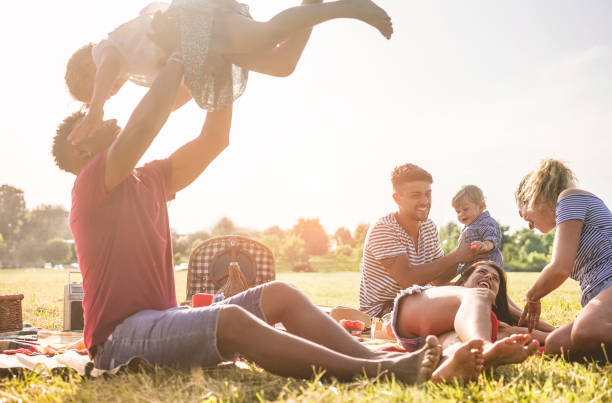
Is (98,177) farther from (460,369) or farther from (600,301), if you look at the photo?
(600,301)

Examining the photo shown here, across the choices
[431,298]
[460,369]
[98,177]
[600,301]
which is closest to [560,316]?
[600,301]

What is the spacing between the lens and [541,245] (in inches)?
1431

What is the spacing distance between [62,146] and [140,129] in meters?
0.72

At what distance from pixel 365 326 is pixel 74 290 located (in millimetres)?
2928

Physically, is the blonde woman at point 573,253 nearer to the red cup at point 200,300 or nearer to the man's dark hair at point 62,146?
the red cup at point 200,300

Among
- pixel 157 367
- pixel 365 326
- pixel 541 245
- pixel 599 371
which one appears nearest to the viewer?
pixel 157 367

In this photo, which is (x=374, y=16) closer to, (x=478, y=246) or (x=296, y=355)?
(x=296, y=355)

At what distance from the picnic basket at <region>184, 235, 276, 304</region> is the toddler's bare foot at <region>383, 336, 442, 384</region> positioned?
12.9 ft

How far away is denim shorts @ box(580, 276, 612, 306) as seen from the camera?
314 cm

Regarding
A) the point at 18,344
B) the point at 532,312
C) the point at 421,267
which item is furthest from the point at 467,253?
the point at 18,344

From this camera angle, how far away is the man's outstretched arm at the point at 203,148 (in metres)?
2.98

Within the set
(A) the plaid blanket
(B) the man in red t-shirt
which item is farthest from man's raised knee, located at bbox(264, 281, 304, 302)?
(A) the plaid blanket

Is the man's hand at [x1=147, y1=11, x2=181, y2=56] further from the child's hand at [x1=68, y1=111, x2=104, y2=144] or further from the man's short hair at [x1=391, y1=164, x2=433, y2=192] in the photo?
Answer: the man's short hair at [x1=391, y1=164, x2=433, y2=192]

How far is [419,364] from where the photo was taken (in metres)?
2.12
